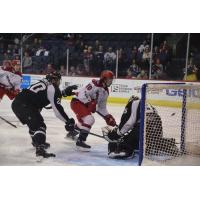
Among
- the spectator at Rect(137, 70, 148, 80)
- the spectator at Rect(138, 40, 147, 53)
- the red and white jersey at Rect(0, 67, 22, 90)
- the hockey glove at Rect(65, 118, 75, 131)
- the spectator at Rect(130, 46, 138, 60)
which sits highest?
the spectator at Rect(138, 40, 147, 53)

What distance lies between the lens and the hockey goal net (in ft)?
9.43

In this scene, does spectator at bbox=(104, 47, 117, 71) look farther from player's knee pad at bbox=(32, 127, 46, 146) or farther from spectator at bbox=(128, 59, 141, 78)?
player's knee pad at bbox=(32, 127, 46, 146)

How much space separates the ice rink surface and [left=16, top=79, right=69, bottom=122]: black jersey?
5 centimetres

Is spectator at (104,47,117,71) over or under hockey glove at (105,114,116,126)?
over

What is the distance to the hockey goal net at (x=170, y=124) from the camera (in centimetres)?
288

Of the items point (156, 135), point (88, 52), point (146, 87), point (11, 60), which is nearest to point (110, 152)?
point (156, 135)

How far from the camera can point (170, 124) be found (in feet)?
9.70

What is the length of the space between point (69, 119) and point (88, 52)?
58 cm

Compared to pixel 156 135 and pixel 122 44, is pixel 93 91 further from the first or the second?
pixel 156 135

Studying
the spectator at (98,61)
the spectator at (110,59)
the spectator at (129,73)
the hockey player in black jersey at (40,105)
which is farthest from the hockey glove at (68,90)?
the spectator at (129,73)

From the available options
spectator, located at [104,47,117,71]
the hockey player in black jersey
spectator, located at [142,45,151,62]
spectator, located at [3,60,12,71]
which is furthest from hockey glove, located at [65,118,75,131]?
spectator, located at [142,45,151,62]

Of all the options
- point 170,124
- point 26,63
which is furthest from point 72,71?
point 170,124

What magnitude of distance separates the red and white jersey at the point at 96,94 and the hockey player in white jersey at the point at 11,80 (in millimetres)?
511
